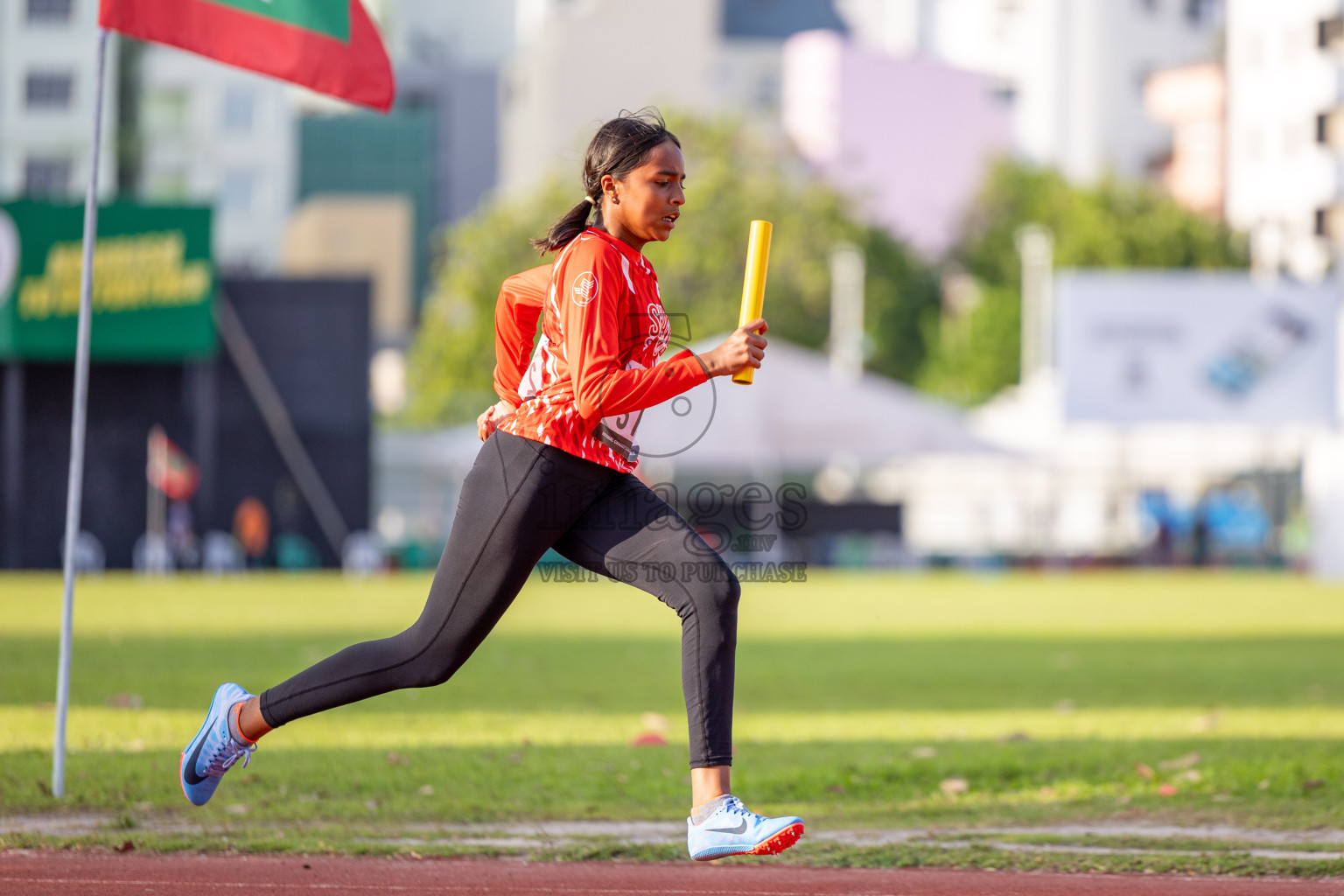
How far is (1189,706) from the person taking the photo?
1130 centimetres

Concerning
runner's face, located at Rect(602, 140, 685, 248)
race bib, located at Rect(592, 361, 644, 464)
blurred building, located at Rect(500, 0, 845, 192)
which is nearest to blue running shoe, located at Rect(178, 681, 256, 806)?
race bib, located at Rect(592, 361, 644, 464)

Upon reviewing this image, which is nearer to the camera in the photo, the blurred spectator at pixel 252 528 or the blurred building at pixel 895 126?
the blurred spectator at pixel 252 528

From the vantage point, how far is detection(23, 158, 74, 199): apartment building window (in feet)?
223

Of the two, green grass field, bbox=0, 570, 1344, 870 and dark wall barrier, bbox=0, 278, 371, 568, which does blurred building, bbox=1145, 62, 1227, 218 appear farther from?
green grass field, bbox=0, 570, 1344, 870

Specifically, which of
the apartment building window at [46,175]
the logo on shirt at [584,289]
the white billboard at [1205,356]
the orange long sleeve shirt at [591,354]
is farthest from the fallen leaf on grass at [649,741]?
the apartment building window at [46,175]

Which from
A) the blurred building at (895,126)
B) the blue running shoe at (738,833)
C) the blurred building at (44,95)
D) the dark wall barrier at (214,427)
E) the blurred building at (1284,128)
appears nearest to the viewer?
the blue running shoe at (738,833)

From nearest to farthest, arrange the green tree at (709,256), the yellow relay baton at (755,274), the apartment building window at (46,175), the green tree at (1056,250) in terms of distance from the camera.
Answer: the yellow relay baton at (755,274) < the green tree at (709,256) < the green tree at (1056,250) < the apartment building window at (46,175)

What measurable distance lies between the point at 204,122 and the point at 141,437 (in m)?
56.5

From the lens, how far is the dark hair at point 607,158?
532 cm

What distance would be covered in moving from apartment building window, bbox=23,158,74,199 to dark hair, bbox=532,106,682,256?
66.4 meters

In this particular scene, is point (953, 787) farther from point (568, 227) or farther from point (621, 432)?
point (568, 227)

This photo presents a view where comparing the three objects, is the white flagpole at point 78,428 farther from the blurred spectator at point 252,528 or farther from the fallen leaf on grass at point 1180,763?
the blurred spectator at point 252,528

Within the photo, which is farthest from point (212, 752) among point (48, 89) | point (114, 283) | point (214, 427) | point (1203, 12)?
point (1203, 12)

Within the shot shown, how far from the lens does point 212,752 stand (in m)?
5.72
